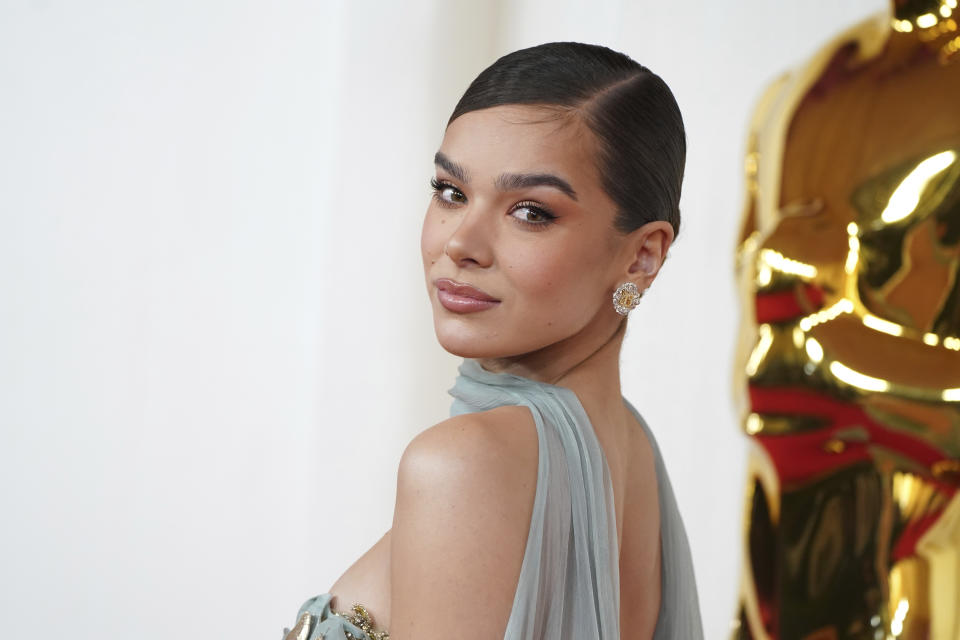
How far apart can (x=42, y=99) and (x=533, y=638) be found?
2.25 meters

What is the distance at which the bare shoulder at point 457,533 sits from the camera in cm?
94

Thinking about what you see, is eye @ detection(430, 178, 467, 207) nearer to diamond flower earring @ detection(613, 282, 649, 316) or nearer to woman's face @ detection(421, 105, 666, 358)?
woman's face @ detection(421, 105, 666, 358)

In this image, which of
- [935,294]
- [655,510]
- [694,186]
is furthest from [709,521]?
[935,294]

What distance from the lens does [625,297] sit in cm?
114

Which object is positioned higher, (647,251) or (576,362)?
(647,251)

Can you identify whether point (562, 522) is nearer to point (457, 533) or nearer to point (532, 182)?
point (457, 533)

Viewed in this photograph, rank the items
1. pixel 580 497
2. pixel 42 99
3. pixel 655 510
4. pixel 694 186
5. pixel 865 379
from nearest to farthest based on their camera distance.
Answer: pixel 865 379, pixel 580 497, pixel 655 510, pixel 694 186, pixel 42 99

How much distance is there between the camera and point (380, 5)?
103 inches

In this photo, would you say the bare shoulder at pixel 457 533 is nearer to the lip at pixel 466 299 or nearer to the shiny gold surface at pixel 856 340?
the lip at pixel 466 299

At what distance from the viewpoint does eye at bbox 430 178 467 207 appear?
1.13 meters

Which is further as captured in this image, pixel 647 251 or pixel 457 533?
pixel 647 251

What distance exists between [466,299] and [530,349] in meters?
0.08

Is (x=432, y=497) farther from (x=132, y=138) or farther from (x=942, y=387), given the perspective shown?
(x=132, y=138)

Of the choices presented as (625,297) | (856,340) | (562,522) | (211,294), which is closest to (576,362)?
(625,297)
